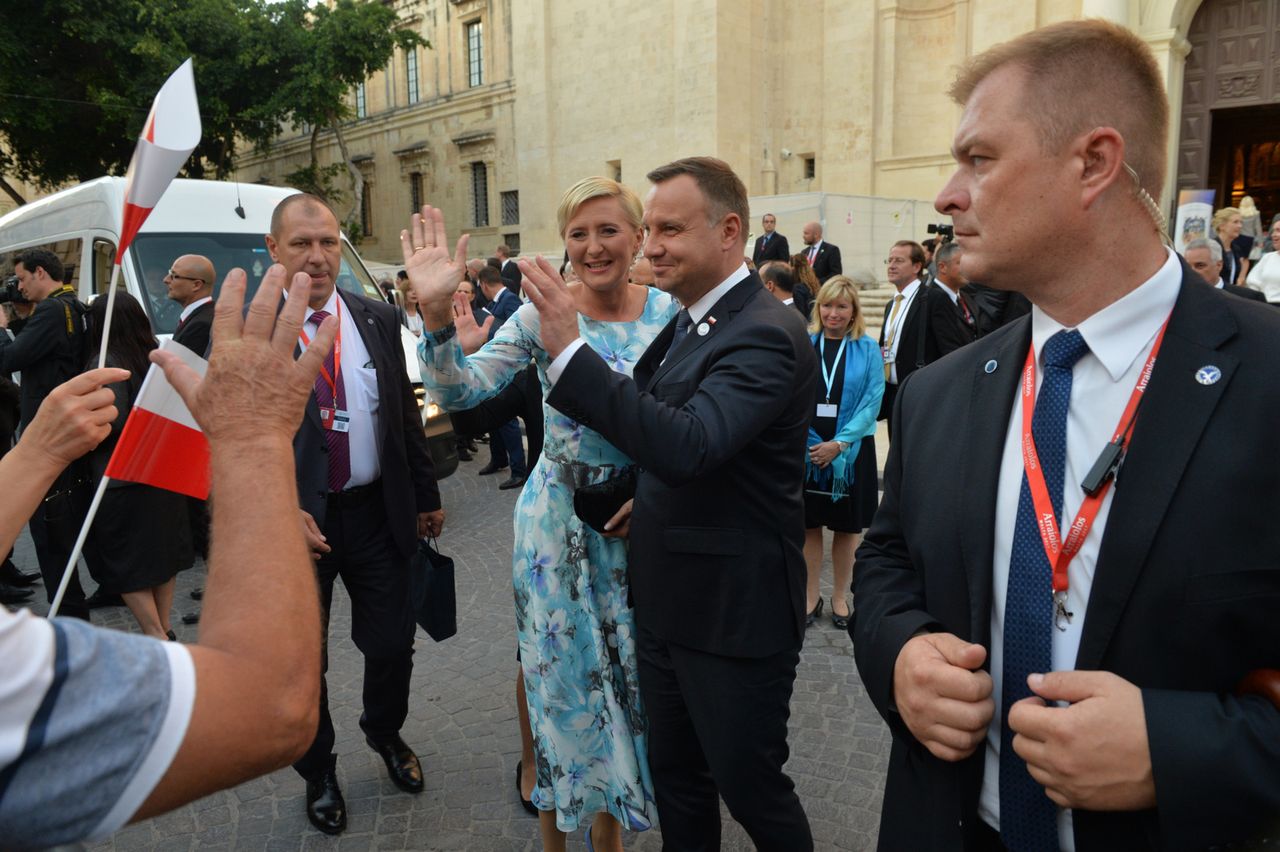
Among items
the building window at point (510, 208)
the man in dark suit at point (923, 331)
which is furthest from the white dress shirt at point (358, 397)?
the building window at point (510, 208)

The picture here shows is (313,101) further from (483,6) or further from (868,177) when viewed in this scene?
(868,177)

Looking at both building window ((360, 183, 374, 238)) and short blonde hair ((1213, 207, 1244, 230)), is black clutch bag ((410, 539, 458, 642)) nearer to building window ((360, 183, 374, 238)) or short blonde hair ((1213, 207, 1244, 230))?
short blonde hair ((1213, 207, 1244, 230))

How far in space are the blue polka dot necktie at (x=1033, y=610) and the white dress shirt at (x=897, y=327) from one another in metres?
5.21

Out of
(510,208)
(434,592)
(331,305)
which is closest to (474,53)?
(510,208)

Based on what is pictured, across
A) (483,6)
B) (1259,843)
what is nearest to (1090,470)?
(1259,843)

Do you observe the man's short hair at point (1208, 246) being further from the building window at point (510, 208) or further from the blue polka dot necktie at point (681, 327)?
the building window at point (510, 208)

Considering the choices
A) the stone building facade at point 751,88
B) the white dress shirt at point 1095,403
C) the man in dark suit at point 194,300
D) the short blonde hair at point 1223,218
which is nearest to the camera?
the white dress shirt at point 1095,403

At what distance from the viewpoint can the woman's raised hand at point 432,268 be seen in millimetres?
2502

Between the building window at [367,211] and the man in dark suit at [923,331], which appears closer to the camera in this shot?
the man in dark suit at [923,331]

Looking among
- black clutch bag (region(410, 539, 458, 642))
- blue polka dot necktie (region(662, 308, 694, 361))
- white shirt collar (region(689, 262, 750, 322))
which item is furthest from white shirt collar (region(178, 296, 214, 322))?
white shirt collar (region(689, 262, 750, 322))

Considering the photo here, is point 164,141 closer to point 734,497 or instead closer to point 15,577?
point 734,497

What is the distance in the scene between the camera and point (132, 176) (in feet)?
6.38

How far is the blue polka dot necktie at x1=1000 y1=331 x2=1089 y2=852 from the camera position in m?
1.36

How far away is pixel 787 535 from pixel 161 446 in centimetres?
172
